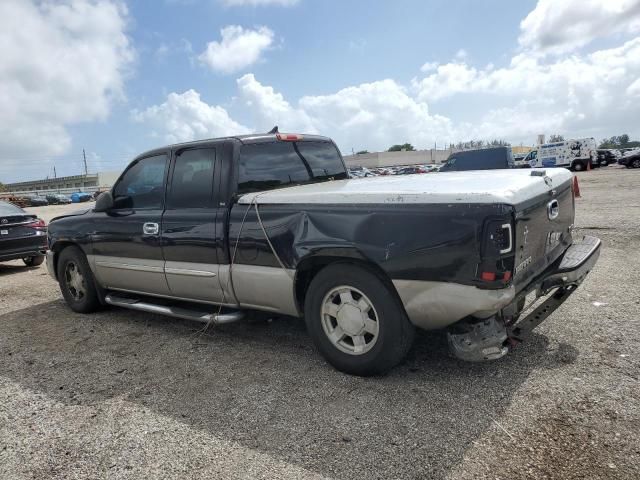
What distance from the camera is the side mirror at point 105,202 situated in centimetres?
524

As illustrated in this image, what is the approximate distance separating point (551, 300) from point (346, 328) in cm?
165

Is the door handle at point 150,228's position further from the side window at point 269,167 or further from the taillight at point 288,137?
the taillight at point 288,137

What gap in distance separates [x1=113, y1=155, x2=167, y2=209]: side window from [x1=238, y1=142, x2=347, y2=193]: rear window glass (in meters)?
1.02

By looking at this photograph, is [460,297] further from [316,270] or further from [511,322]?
[316,270]

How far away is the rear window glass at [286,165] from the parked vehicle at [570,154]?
3511 centimetres

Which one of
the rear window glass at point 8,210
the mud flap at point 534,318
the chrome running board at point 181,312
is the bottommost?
the chrome running board at point 181,312

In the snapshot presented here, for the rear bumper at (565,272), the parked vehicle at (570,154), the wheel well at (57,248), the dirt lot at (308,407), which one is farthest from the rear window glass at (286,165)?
the parked vehicle at (570,154)

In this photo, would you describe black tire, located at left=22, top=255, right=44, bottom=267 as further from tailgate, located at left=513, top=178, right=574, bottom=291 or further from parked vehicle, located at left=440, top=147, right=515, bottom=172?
parked vehicle, located at left=440, top=147, right=515, bottom=172

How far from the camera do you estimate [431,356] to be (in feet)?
12.8

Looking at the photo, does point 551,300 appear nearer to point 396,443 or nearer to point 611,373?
point 611,373

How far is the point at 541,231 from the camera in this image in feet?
11.4

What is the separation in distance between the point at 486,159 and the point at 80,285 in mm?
11978

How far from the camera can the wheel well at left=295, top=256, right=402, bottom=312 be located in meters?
3.39

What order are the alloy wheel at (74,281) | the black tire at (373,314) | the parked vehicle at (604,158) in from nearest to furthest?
the black tire at (373,314) → the alloy wheel at (74,281) → the parked vehicle at (604,158)
